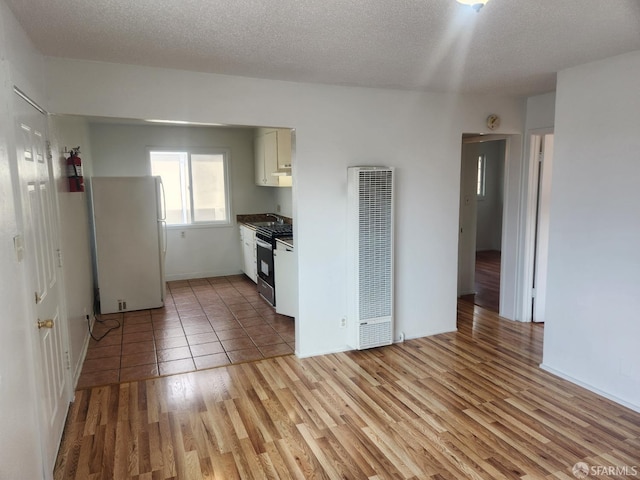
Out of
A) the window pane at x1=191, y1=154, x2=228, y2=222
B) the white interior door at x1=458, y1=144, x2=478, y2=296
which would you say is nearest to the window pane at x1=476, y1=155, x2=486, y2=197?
the white interior door at x1=458, y1=144, x2=478, y2=296

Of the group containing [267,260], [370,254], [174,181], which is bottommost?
[267,260]

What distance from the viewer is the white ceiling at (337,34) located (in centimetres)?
205

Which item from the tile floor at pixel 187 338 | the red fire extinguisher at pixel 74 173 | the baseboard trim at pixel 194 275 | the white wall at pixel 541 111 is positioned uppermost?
the white wall at pixel 541 111

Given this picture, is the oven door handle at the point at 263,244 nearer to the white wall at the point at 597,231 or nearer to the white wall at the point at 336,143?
the white wall at the point at 336,143

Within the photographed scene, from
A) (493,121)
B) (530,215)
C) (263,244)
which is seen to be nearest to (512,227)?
(530,215)

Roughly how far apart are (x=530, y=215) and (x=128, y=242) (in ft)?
15.3

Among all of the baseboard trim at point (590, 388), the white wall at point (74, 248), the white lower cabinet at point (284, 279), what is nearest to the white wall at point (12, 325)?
the white wall at point (74, 248)

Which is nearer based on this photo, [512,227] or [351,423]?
[351,423]

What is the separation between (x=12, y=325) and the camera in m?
1.74

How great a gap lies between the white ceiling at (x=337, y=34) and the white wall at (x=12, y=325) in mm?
341

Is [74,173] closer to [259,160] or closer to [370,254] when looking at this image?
[370,254]

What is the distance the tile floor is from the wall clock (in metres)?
2.96

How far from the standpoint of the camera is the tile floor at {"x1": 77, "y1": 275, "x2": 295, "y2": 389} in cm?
363

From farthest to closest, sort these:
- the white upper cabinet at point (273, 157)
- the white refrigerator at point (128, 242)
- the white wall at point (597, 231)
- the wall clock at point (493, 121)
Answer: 1. the white upper cabinet at point (273, 157)
2. the white refrigerator at point (128, 242)
3. the wall clock at point (493, 121)
4. the white wall at point (597, 231)
